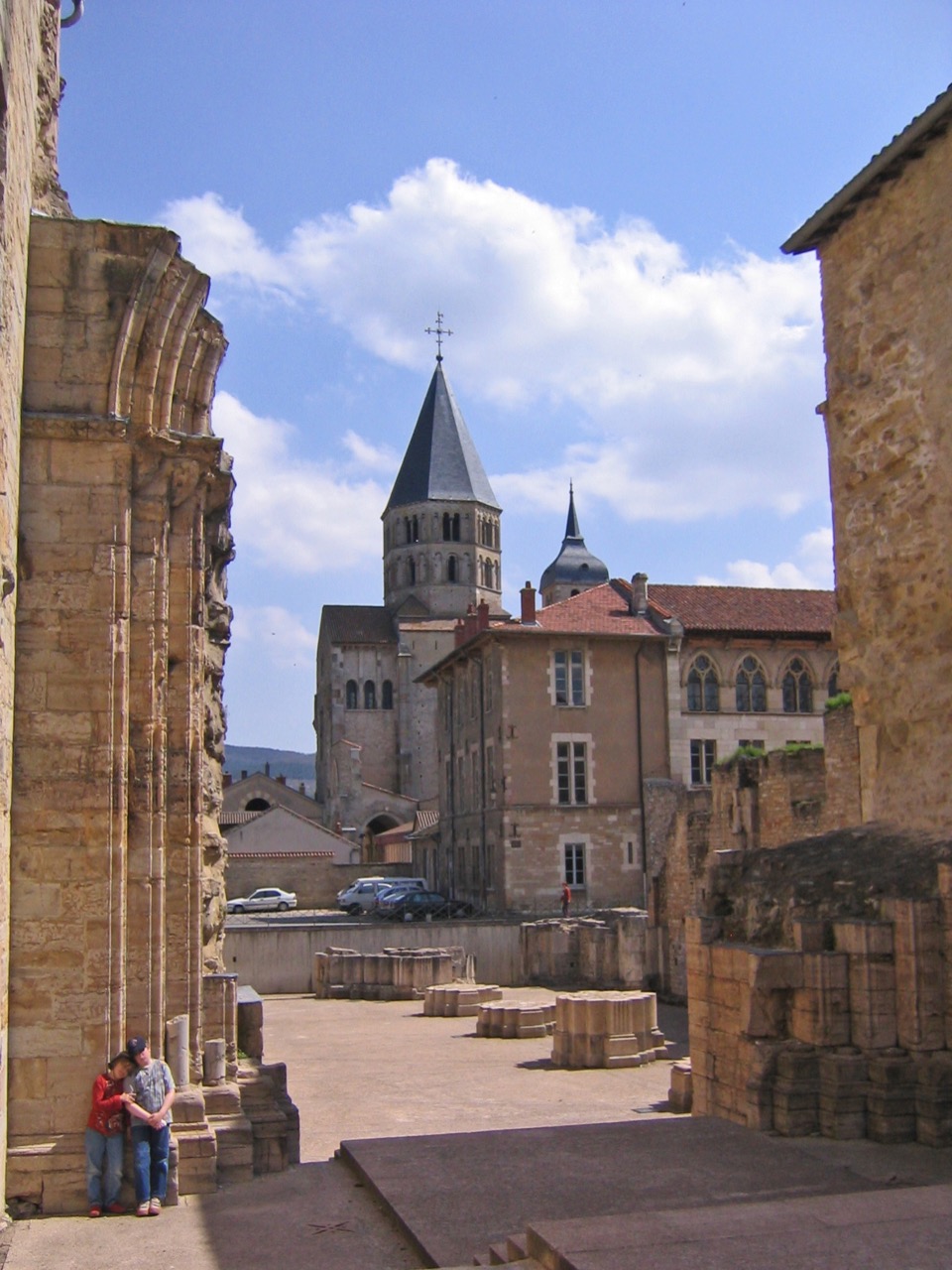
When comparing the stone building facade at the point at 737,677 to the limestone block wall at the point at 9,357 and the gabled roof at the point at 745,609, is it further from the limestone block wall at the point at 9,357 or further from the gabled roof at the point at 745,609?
the limestone block wall at the point at 9,357

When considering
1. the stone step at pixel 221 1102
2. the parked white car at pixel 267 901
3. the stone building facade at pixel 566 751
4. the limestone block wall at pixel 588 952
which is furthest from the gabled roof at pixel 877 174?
the parked white car at pixel 267 901

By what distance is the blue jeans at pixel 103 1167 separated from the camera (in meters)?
6.71

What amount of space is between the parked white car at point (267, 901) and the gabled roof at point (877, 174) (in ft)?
109

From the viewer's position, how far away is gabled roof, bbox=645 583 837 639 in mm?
35969

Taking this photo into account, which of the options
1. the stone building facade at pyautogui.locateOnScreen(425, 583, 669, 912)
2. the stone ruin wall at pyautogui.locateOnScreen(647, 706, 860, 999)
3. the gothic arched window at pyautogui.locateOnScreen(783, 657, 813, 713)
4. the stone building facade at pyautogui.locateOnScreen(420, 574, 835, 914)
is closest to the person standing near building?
the stone ruin wall at pyautogui.locateOnScreen(647, 706, 860, 999)

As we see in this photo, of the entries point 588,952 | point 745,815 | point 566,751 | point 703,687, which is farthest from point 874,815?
point 703,687

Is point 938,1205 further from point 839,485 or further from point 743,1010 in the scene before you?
point 839,485

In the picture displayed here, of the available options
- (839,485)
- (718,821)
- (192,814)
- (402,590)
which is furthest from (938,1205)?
(402,590)

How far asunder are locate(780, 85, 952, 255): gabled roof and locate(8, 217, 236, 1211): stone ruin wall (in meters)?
5.53

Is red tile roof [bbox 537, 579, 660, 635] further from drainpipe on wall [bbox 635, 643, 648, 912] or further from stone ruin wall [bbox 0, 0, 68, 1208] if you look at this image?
stone ruin wall [bbox 0, 0, 68, 1208]

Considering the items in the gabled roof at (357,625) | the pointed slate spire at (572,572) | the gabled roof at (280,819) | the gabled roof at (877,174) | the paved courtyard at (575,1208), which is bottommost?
the paved courtyard at (575,1208)

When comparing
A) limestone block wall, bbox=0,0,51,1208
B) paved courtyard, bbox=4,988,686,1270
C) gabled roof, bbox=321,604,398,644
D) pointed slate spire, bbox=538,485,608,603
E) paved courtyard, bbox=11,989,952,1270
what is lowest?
paved courtyard, bbox=4,988,686,1270

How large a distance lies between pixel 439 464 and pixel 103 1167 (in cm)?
7348

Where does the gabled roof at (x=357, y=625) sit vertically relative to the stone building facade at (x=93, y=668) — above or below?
above
